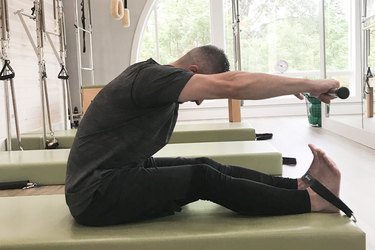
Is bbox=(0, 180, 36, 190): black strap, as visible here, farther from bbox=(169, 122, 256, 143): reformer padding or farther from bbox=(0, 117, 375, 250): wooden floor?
bbox=(169, 122, 256, 143): reformer padding

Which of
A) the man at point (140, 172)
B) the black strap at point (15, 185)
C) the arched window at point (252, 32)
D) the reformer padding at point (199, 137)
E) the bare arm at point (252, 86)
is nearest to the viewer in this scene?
the bare arm at point (252, 86)

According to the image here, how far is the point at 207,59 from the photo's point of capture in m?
1.73

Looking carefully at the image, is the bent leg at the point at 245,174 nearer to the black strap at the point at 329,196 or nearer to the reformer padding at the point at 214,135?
the black strap at the point at 329,196

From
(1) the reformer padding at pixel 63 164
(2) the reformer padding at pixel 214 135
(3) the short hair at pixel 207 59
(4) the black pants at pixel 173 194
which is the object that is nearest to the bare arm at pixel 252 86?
(3) the short hair at pixel 207 59

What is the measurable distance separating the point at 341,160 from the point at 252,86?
2.77 m

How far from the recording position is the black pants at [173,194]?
1.67 m

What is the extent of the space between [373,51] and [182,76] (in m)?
3.97

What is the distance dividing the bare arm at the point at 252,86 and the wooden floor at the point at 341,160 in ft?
2.88

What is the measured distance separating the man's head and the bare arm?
173 millimetres

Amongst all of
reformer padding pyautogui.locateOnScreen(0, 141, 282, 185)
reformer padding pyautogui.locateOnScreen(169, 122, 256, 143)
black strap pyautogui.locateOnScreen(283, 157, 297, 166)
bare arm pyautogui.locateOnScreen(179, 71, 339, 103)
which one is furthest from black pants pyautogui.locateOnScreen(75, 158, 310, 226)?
reformer padding pyautogui.locateOnScreen(169, 122, 256, 143)

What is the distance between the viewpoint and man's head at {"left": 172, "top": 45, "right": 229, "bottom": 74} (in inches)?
68.2

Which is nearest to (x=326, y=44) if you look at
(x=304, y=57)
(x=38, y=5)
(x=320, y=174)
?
(x=304, y=57)

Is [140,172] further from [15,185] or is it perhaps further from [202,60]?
[15,185]

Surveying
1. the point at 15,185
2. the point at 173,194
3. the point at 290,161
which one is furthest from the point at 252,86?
the point at 290,161
